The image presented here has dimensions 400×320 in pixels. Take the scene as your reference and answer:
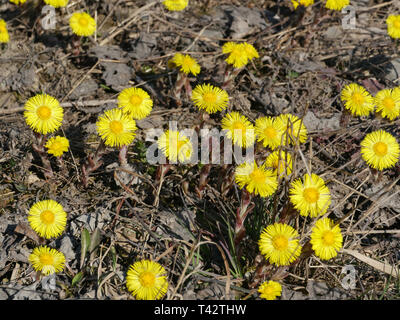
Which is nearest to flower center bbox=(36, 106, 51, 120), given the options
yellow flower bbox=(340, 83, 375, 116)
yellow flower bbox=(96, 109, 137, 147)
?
yellow flower bbox=(96, 109, 137, 147)

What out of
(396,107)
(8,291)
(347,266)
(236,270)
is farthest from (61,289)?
(396,107)

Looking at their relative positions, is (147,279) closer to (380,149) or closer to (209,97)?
(209,97)

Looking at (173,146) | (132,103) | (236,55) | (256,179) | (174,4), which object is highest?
(174,4)

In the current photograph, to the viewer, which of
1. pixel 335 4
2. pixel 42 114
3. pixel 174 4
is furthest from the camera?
pixel 174 4

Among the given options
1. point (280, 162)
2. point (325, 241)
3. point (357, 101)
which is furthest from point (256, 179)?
point (357, 101)

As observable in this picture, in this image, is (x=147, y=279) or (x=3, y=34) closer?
(x=147, y=279)

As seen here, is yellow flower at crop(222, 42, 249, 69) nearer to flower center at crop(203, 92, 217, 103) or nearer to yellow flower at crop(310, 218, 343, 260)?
flower center at crop(203, 92, 217, 103)
